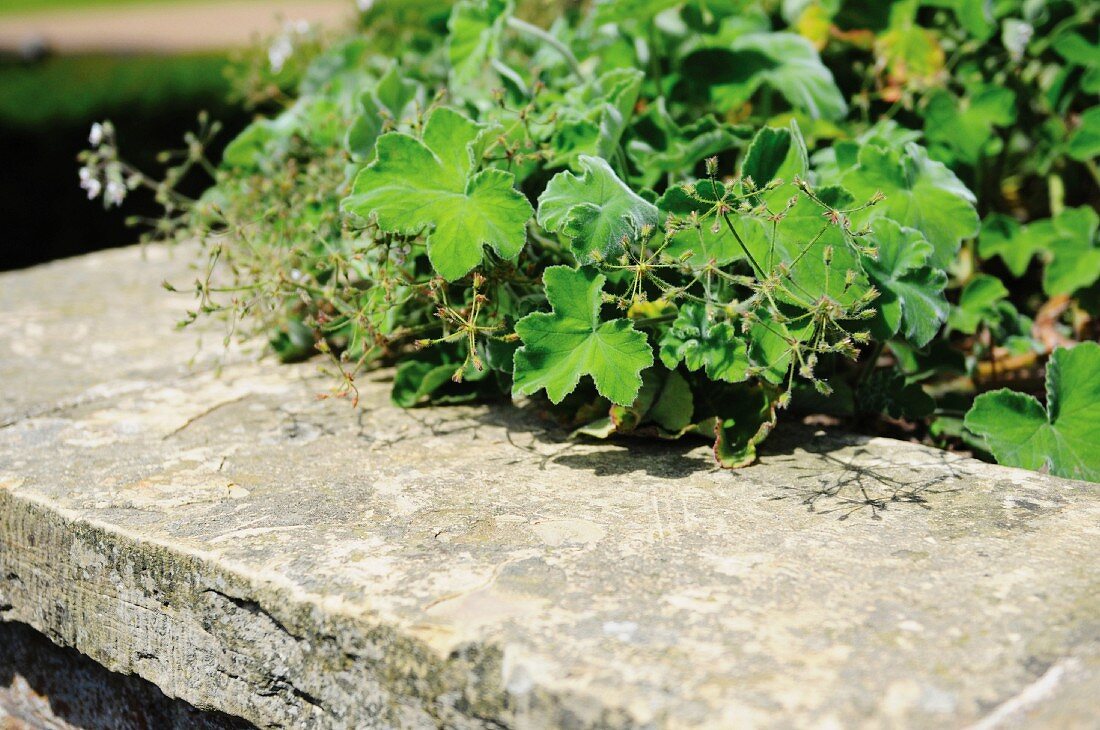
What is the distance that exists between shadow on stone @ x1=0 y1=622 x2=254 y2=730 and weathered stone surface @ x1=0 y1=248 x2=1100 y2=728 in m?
0.14

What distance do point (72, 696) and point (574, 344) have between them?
117 cm

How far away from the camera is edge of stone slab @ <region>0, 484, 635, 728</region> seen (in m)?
1.13

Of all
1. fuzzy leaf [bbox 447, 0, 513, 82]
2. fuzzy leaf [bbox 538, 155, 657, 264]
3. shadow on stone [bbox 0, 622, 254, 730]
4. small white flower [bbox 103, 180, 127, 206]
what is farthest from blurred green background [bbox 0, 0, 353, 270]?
fuzzy leaf [bbox 538, 155, 657, 264]

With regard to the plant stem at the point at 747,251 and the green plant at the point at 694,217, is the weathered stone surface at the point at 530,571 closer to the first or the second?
the green plant at the point at 694,217

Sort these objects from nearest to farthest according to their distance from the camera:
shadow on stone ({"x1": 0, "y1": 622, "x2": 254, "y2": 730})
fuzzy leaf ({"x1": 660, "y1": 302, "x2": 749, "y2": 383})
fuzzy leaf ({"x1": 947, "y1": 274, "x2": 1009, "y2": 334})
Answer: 1. fuzzy leaf ({"x1": 660, "y1": 302, "x2": 749, "y2": 383})
2. shadow on stone ({"x1": 0, "y1": 622, "x2": 254, "y2": 730})
3. fuzzy leaf ({"x1": 947, "y1": 274, "x2": 1009, "y2": 334})

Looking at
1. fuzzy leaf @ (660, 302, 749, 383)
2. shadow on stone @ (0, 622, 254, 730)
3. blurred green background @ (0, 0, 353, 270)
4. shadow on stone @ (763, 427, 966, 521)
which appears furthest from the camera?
blurred green background @ (0, 0, 353, 270)

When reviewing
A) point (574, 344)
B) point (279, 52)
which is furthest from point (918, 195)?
point (279, 52)

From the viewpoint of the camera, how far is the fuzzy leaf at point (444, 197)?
63.1 inches

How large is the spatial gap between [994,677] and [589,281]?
0.83m

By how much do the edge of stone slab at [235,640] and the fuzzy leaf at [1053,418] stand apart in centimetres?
92

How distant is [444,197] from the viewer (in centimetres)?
165

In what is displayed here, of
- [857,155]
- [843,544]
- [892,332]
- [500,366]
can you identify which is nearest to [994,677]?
[843,544]

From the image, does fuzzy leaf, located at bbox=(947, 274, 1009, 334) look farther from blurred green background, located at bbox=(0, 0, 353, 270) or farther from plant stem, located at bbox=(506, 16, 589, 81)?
blurred green background, located at bbox=(0, 0, 353, 270)

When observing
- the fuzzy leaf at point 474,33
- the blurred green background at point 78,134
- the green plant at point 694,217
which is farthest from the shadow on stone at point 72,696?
the blurred green background at point 78,134
